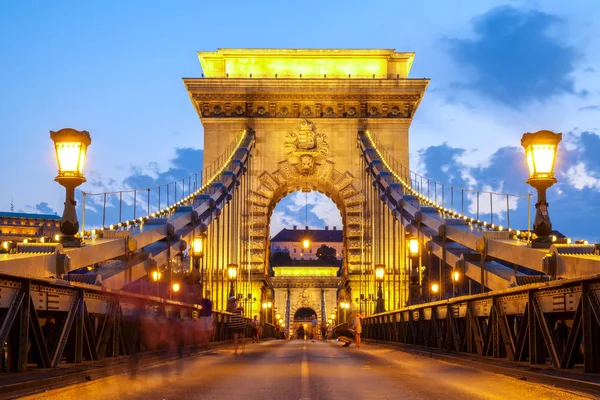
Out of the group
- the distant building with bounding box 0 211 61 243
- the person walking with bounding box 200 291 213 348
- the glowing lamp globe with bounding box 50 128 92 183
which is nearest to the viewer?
the glowing lamp globe with bounding box 50 128 92 183

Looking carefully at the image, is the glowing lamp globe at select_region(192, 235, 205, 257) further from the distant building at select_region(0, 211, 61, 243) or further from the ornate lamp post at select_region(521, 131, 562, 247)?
the distant building at select_region(0, 211, 61, 243)

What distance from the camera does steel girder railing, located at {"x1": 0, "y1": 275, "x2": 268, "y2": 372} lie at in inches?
456

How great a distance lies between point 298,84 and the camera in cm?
5822

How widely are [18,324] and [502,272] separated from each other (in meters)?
12.8

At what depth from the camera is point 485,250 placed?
65.1 ft

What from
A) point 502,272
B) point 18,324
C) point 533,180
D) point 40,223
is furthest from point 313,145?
point 40,223

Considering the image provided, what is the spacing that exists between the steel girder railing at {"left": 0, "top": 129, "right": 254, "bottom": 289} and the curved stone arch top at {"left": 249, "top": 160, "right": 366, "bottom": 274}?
1172cm

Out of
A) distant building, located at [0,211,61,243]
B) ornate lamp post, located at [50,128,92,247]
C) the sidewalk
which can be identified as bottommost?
the sidewalk

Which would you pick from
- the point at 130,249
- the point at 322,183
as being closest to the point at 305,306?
the point at 322,183

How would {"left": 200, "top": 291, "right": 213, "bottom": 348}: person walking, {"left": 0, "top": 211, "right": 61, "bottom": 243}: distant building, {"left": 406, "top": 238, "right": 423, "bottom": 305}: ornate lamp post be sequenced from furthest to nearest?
1. {"left": 0, "top": 211, "right": 61, "bottom": 243}: distant building
2. {"left": 406, "top": 238, "right": 423, "bottom": 305}: ornate lamp post
3. {"left": 200, "top": 291, "right": 213, "bottom": 348}: person walking

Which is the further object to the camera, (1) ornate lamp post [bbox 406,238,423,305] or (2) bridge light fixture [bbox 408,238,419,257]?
(2) bridge light fixture [bbox 408,238,419,257]

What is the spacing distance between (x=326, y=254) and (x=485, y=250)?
152823 mm

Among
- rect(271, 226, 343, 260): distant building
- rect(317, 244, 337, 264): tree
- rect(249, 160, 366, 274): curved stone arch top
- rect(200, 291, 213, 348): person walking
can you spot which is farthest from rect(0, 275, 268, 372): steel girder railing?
rect(271, 226, 343, 260): distant building

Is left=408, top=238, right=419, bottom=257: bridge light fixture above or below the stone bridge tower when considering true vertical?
below
